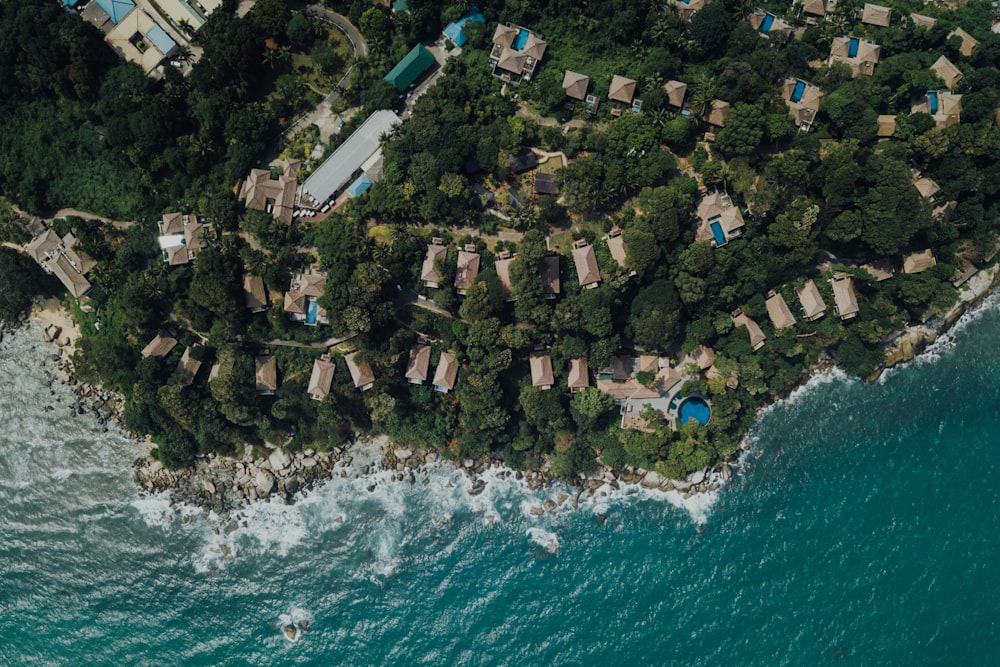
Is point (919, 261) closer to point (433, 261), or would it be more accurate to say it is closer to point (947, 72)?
point (947, 72)

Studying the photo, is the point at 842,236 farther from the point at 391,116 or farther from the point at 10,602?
the point at 10,602

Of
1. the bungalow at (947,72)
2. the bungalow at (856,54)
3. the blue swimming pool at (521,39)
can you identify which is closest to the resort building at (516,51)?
the blue swimming pool at (521,39)

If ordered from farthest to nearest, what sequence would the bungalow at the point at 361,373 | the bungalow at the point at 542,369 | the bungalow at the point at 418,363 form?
the bungalow at the point at 542,369 → the bungalow at the point at 418,363 → the bungalow at the point at 361,373

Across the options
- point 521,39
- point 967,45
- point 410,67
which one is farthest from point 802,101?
point 410,67

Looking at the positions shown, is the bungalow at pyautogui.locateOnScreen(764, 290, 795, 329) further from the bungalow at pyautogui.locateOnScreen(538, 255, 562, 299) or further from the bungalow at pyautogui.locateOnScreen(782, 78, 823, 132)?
the bungalow at pyautogui.locateOnScreen(538, 255, 562, 299)

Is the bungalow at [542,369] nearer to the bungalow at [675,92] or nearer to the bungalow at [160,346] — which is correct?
the bungalow at [675,92]

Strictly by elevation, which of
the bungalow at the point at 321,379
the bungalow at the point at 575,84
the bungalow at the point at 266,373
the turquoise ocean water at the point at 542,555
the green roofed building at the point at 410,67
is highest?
the green roofed building at the point at 410,67
